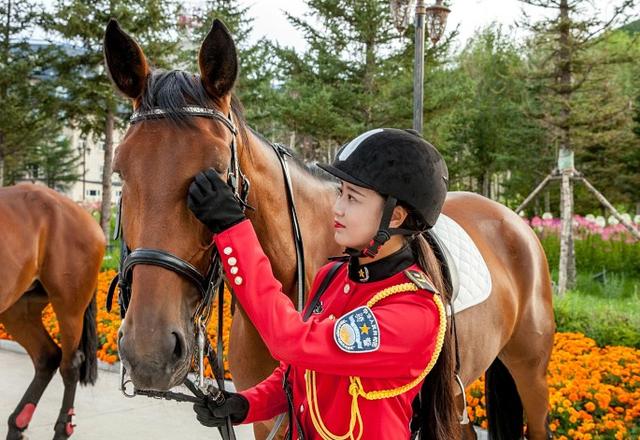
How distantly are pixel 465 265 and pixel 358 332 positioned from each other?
1.28 metres

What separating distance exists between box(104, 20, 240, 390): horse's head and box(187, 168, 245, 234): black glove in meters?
0.05

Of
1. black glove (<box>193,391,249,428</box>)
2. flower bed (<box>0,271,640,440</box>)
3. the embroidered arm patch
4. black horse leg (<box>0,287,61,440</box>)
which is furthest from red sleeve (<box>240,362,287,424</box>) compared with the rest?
black horse leg (<box>0,287,61,440</box>)

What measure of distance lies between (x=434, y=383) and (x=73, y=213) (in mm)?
4092

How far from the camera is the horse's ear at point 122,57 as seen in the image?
1628 mm

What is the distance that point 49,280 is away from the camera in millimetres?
4598

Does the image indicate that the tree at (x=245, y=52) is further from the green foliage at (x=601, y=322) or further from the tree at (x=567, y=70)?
the green foliage at (x=601, y=322)

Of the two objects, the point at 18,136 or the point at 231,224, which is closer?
the point at 231,224

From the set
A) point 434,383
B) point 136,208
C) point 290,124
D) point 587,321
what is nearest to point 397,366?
point 434,383

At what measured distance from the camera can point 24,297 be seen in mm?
4777

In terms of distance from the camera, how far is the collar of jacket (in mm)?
1499

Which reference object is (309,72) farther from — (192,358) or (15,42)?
(192,358)

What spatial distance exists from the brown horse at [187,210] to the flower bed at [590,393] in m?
1.58

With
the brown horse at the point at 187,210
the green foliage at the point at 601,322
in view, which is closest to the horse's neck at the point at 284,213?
the brown horse at the point at 187,210

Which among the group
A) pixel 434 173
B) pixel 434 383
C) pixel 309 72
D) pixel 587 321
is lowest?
pixel 587 321
